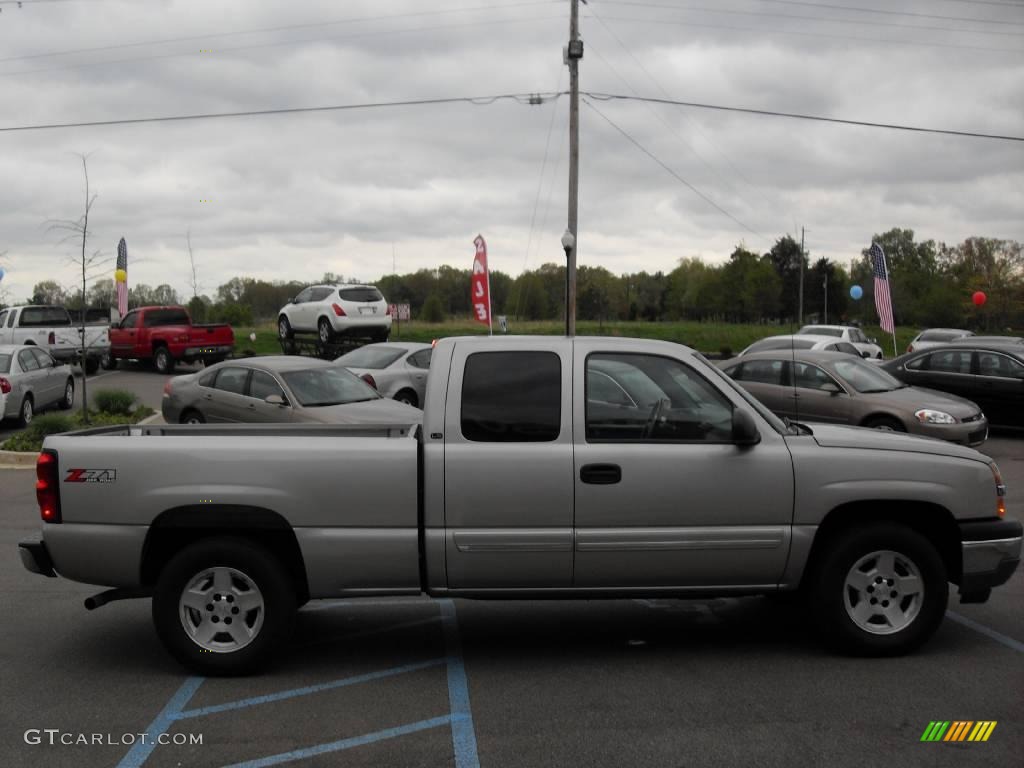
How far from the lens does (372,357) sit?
19203mm

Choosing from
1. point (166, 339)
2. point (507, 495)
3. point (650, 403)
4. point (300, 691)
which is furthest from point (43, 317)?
point (650, 403)

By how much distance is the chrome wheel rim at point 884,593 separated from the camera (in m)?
5.62

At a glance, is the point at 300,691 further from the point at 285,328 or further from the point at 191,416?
the point at 285,328

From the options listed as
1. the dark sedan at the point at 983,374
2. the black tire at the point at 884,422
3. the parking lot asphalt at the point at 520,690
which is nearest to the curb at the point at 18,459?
the parking lot asphalt at the point at 520,690

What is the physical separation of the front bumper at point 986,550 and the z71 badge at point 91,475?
15.8ft

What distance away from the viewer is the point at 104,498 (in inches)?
213

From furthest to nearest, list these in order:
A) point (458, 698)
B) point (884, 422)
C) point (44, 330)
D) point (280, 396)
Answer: point (44, 330), point (884, 422), point (280, 396), point (458, 698)

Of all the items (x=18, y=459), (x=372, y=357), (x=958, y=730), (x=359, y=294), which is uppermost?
(x=359, y=294)

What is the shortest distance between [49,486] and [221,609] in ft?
3.82

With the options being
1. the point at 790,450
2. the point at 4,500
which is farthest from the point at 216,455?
the point at 4,500

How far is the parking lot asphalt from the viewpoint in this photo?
4.42 m

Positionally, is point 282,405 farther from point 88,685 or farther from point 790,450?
point 790,450

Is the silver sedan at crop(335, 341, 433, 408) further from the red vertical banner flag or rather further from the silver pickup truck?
the red vertical banner flag

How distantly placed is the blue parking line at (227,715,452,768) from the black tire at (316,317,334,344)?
25.9 m
